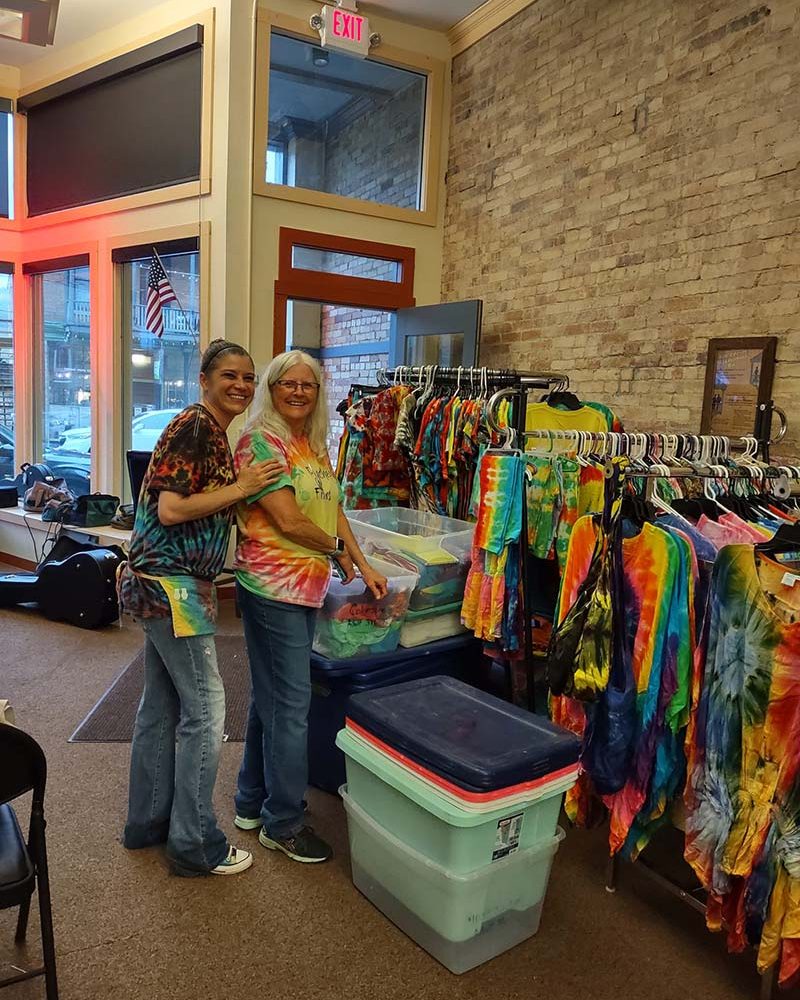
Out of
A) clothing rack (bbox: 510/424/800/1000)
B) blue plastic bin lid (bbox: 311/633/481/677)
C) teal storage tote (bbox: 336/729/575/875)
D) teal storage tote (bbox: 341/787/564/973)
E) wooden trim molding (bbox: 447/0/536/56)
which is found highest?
wooden trim molding (bbox: 447/0/536/56)

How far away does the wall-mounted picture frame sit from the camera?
3.21 metres

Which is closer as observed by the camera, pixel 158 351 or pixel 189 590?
pixel 189 590

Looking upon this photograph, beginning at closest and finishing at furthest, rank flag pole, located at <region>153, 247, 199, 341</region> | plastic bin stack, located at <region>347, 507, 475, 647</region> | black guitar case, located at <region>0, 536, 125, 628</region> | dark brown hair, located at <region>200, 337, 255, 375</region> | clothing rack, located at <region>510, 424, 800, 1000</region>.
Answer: dark brown hair, located at <region>200, 337, 255, 375</region>
clothing rack, located at <region>510, 424, 800, 1000</region>
plastic bin stack, located at <region>347, 507, 475, 647</region>
black guitar case, located at <region>0, 536, 125, 628</region>
flag pole, located at <region>153, 247, 199, 341</region>

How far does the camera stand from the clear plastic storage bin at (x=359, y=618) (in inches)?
93.9

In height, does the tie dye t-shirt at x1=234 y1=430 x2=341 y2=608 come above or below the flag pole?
below

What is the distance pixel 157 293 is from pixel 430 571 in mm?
3500

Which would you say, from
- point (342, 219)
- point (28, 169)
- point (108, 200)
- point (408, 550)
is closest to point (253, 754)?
point (408, 550)

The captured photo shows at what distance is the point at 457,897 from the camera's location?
5.93 feet

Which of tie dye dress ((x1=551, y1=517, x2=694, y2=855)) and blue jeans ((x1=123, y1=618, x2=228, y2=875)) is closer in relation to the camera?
tie dye dress ((x1=551, y1=517, x2=694, y2=855))

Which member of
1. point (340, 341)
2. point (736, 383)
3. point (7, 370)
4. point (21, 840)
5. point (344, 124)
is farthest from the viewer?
point (340, 341)

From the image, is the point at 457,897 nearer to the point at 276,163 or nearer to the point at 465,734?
the point at 465,734

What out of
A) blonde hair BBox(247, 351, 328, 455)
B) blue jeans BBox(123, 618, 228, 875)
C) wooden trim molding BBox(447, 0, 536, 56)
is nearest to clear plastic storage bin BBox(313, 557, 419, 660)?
blue jeans BBox(123, 618, 228, 875)

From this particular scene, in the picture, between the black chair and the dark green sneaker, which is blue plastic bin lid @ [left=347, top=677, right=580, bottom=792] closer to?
the dark green sneaker

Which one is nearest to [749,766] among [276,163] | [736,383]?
[736,383]
